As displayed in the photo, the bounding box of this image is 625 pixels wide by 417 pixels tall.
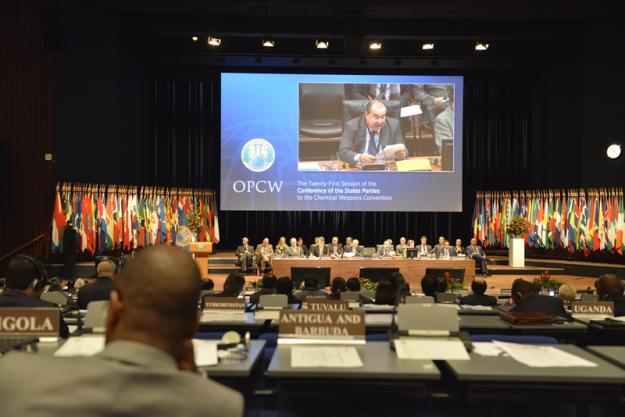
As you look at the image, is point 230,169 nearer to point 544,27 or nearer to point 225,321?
point 544,27

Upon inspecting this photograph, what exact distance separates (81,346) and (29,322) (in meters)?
0.28

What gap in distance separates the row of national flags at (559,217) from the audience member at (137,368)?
1340 cm

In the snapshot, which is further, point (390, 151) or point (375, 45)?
point (390, 151)

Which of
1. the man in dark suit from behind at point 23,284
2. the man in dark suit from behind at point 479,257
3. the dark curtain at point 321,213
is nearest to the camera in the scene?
the man in dark suit from behind at point 23,284

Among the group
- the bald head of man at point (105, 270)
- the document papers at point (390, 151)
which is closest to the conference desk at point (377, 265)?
the document papers at point (390, 151)

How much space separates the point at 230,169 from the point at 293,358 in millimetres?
12594

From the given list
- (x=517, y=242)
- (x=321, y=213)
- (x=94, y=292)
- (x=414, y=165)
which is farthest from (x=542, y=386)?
(x=321, y=213)

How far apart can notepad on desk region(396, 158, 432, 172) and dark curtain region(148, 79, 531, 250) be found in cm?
251

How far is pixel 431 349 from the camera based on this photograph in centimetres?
278

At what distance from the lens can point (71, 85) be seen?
1284cm

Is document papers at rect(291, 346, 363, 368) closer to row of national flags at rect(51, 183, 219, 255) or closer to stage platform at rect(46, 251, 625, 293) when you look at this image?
stage platform at rect(46, 251, 625, 293)

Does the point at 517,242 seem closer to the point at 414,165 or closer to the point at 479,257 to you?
the point at 479,257

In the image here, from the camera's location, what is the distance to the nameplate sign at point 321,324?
2.92 meters

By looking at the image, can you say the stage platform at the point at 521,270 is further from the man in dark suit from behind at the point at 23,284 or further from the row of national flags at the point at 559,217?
the man in dark suit from behind at the point at 23,284
